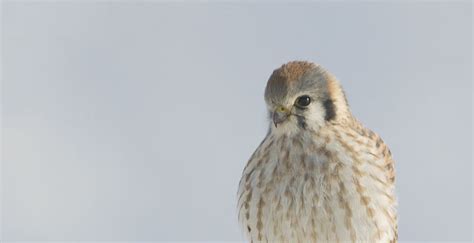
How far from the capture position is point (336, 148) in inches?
439

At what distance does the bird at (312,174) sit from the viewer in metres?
11.0

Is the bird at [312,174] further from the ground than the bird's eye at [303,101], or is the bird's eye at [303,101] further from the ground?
the bird's eye at [303,101]

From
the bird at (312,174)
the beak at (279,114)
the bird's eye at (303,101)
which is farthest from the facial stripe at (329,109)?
the beak at (279,114)

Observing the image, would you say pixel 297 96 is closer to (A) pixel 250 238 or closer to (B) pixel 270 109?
(B) pixel 270 109

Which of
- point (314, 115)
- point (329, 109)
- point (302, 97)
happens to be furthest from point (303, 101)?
point (329, 109)

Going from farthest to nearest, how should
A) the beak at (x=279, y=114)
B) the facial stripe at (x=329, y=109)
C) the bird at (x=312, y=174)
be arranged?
1. the facial stripe at (x=329, y=109)
2. the beak at (x=279, y=114)
3. the bird at (x=312, y=174)

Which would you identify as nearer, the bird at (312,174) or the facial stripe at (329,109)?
the bird at (312,174)

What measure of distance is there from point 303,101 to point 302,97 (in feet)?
0.12

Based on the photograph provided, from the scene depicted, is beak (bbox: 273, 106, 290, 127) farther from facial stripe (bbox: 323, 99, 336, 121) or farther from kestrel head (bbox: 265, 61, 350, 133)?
facial stripe (bbox: 323, 99, 336, 121)

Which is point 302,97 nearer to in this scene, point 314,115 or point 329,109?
point 314,115

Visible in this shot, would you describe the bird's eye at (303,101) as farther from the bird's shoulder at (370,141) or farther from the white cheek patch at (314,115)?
the bird's shoulder at (370,141)

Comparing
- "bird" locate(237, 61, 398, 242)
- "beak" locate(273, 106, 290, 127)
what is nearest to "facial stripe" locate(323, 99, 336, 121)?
"bird" locate(237, 61, 398, 242)

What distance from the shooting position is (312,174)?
1102cm

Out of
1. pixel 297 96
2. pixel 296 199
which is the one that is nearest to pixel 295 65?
pixel 297 96
